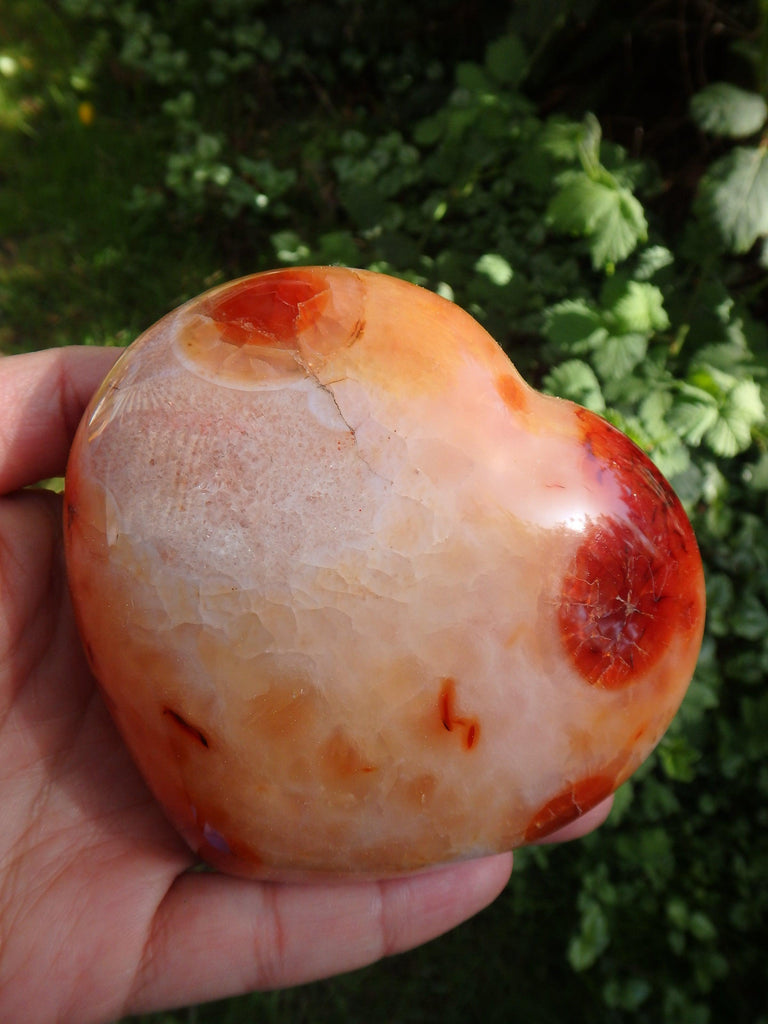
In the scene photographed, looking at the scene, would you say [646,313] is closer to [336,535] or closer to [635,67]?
[336,535]

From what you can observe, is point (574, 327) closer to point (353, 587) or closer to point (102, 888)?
point (353, 587)

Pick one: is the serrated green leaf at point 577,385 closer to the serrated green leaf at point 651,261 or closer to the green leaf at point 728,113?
the serrated green leaf at point 651,261

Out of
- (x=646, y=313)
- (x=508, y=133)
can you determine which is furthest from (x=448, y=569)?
(x=508, y=133)

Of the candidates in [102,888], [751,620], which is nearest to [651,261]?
[751,620]

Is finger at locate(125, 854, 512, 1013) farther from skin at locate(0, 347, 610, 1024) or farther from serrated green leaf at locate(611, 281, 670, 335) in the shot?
serrated green leaf at locate(611, 281, 670, 335)

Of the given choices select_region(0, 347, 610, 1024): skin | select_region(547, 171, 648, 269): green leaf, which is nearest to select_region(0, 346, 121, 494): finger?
select_region(0, 347, 610, 1024): skin
